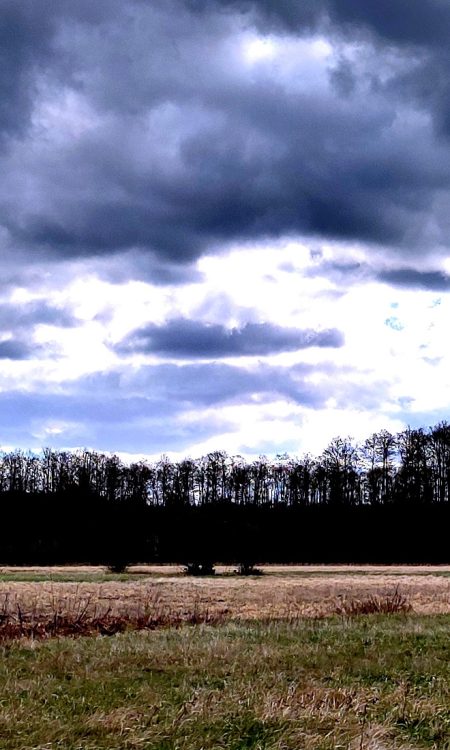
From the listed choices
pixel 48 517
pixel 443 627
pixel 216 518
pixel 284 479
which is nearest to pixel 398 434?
pixel 284 479

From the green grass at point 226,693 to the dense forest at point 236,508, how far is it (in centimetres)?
4914

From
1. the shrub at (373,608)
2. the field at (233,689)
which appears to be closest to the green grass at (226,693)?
the field at (233,689)

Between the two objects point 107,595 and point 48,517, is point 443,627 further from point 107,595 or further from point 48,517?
point 48,517

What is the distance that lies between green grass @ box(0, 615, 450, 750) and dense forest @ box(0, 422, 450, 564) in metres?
49.1

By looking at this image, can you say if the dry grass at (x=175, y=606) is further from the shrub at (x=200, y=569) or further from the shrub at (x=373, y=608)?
the shrub at (x=200, y=569)

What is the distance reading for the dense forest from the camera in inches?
2916

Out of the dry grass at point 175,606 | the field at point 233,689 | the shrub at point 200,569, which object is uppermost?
the field at point 233,689

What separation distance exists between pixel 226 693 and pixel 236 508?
237 ft

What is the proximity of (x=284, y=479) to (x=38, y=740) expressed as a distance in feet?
288

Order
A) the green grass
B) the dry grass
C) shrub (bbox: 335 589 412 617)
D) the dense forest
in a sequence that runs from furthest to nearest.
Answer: the dense forest, shrub (bbox: 335 589 412 617), the dry grass, the green grass

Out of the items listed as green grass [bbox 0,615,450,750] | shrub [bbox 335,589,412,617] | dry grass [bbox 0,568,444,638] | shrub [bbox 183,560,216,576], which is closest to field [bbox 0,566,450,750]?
green grass [bbox 0,615,450,750]

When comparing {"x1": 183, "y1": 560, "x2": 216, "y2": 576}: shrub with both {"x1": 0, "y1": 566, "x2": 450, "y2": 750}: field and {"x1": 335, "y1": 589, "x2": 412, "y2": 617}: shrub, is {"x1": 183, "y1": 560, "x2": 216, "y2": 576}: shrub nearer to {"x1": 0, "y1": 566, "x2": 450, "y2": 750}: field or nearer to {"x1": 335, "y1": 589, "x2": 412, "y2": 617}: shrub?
{"x1": 335, "y1": 589, "x2": 412, "y2": 617}: shrub

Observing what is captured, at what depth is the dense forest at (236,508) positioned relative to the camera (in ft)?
243

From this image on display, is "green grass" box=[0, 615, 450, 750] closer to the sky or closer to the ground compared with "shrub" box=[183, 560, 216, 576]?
closer to the sky
